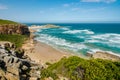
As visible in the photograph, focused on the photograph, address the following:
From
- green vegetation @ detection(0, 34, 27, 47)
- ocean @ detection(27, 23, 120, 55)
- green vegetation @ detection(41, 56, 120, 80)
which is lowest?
ocean @ detection(27, 23, 120, 55)

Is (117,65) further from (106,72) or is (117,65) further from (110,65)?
(106,72)

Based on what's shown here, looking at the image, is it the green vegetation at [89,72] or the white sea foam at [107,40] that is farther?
the white sea foam at [107,40]

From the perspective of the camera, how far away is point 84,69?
1677cm

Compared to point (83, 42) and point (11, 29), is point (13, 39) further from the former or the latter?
point (83, 42)

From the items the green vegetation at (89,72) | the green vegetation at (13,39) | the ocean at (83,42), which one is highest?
the green vegetation at (89,72)

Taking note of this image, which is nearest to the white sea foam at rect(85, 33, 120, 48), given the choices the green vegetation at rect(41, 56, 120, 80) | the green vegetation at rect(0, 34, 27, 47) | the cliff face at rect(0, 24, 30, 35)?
the cliff face at rect(0, 24, 30, 35)

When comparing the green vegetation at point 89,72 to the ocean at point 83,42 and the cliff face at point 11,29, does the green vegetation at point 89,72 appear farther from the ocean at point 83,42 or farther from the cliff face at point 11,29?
the cliff face at point 11,29

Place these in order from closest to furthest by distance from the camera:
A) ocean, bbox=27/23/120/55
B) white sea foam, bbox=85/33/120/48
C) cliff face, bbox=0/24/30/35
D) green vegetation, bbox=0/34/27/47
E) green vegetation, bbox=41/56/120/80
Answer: green vegetation, bbox=41/56/120/80 → ocean, bbox=27/23/120/55 → green vegetation, bbox=0/34/27/47 → white sea foam, bbox=85/33/120/48 → cliff face, bbox=0/24/30/35

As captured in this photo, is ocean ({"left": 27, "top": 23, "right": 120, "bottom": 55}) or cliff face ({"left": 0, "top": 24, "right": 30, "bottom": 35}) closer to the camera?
ocean ({"left": 27, "top": 23, "right": 120, "bottom": 55})

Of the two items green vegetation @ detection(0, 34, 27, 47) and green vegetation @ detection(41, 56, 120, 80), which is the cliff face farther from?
green vegetation @ detection(41, 56, 120, 80)

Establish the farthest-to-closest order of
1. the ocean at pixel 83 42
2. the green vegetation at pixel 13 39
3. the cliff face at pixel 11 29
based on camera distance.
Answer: the cliff face at pixel 11 29 < the green vegetation at pixel 13 39 < the ocean at pixel 83 42

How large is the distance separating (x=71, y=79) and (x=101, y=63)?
3.23 metres

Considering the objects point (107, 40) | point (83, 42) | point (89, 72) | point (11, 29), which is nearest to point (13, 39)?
point (11, 29)

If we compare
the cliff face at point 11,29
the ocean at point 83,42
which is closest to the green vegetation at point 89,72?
the ocean at point 83,42
